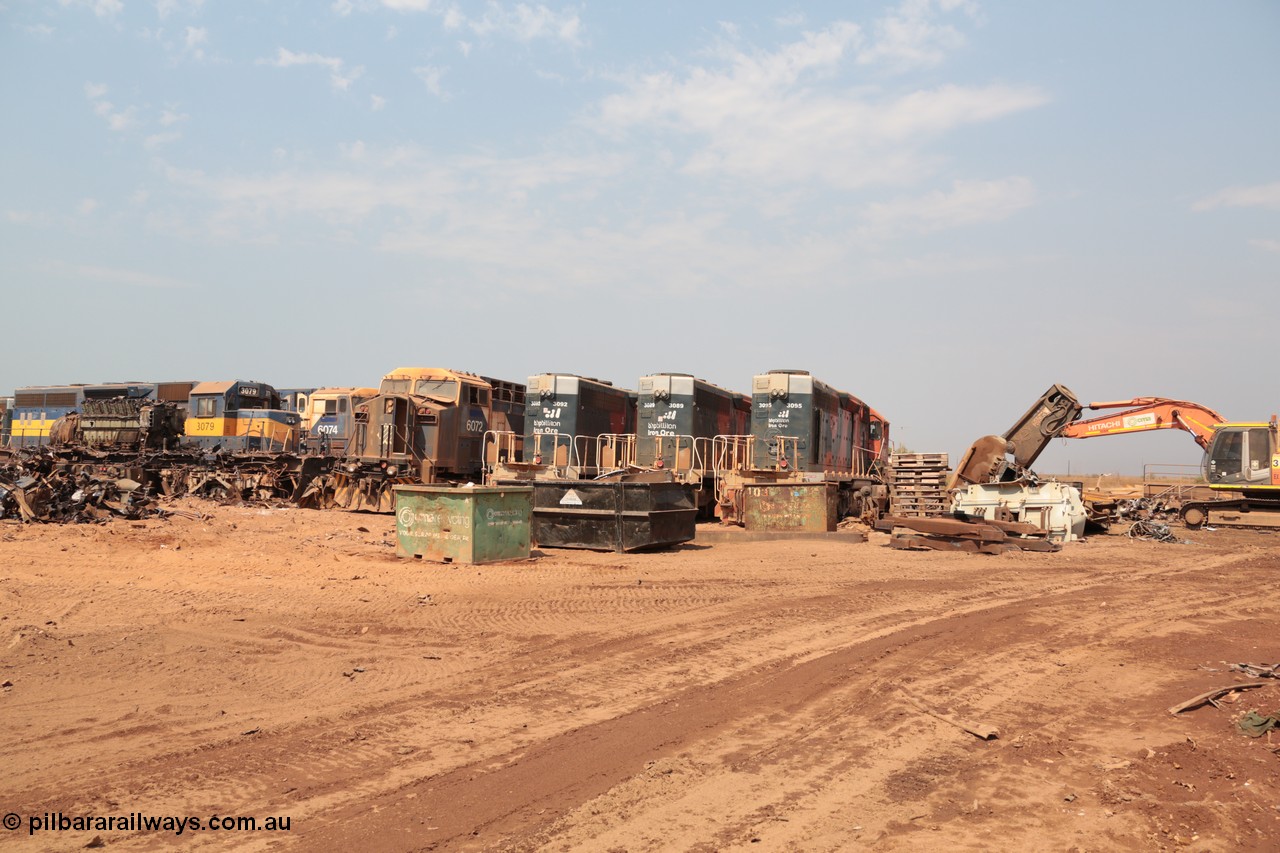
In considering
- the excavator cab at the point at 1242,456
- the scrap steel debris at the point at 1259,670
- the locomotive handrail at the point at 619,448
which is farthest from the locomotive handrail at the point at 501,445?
the scrap steel debris at the point at 1259,670

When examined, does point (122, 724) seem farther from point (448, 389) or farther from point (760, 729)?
point (448, 389)

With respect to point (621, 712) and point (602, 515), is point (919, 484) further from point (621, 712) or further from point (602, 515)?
point (621, 712)

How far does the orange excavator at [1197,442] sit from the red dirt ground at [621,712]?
976cm

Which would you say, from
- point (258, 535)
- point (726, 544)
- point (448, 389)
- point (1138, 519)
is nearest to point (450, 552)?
point (258, 535)

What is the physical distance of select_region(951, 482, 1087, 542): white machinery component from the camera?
18484 millimetres

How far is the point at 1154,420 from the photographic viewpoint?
2681cm

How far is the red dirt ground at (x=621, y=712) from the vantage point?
13.0 ft

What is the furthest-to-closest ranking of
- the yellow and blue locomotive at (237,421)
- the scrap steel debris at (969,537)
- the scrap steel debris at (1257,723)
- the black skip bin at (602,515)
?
the yellow and blue locomotive at (237,421)
the scrap steel debris at (969,537)
the black skip bin at (602,515)
the scrap steel debris at (1257,723)

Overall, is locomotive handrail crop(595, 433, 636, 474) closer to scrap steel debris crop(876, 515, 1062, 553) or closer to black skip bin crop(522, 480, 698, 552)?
black skip bin crop(522, 480, 698, 552)

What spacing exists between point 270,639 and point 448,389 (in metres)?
17.6

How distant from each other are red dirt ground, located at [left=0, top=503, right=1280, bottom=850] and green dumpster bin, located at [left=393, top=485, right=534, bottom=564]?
125 centimetres

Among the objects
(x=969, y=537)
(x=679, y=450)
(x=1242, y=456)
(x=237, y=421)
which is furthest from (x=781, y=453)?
(x=237, y=421)

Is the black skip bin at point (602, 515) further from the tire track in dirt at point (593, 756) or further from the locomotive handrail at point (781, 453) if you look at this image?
the tire track in dirt at point (593, 756)

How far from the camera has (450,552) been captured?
12781 mm
